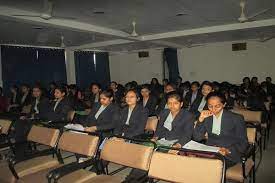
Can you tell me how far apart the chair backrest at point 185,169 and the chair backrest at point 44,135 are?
125 centimetres

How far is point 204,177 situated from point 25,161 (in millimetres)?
1888

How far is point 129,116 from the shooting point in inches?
144

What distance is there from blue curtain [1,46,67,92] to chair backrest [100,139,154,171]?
23.3ft

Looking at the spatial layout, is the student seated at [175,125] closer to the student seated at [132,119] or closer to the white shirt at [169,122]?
the white shirt at [169,122]

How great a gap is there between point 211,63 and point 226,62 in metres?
0.59

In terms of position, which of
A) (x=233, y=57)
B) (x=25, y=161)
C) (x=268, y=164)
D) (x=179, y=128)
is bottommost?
(x=268, y=164)

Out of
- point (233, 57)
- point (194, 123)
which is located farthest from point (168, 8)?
point (233, 57)

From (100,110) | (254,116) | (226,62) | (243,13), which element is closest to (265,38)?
(226,62)

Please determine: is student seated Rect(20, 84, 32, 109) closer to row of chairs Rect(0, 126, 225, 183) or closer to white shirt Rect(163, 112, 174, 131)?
row of chairs Rect(0, 126, 225, 183)

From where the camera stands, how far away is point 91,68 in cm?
1170

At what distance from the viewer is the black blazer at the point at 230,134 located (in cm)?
251

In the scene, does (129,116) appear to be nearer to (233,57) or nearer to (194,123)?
(194,123)

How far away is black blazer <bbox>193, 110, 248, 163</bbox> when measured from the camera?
2.51 meters

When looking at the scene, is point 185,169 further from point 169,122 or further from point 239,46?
point 239,46
